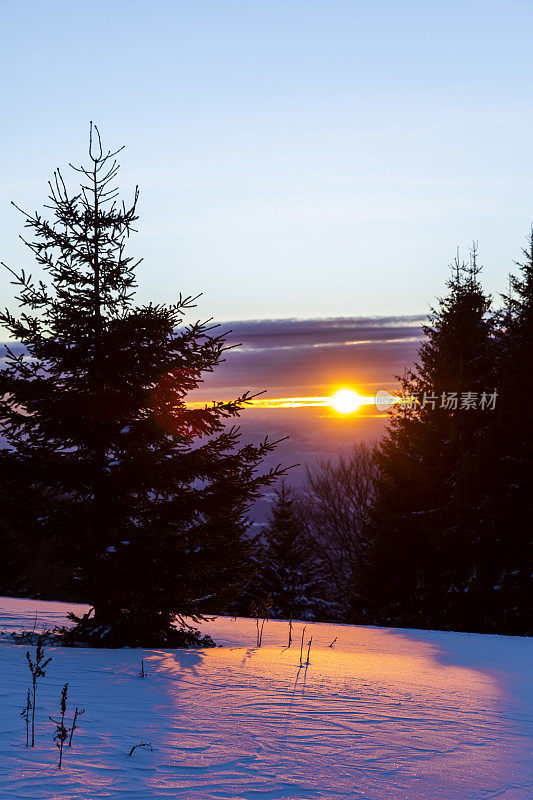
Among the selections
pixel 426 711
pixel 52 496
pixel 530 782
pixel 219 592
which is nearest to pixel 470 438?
pixel 219 592

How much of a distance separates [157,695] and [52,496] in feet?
14.1

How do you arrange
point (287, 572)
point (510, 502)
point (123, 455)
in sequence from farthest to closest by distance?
point (287, 572) < point (510, 502) < point (123, 455)

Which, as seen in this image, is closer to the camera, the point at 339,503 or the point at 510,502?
the point at 510,502

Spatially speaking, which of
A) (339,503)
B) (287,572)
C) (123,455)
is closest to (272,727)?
(123,455)

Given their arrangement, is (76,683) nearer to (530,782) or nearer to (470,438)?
(530,782)

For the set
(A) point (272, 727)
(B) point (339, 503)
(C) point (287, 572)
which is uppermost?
(A) point (272, 727)

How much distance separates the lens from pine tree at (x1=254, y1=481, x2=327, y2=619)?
27828mm

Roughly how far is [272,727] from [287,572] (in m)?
23.7

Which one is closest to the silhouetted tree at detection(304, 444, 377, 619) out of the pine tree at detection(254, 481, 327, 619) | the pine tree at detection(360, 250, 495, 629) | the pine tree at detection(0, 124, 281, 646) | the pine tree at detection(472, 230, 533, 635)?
the pine tree at detection(254, 481, 327, 619)

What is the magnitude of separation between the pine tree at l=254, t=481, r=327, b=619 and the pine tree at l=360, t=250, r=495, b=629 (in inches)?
130

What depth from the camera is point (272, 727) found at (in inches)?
209

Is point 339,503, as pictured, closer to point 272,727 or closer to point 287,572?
point 287,572

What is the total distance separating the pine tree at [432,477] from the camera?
908 inches

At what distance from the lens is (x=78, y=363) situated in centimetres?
1027
